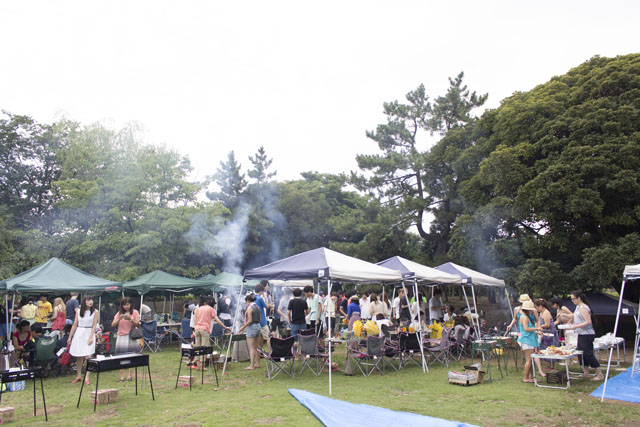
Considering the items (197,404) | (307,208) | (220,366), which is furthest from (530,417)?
(307,208)

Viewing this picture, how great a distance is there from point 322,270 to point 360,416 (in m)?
3.08

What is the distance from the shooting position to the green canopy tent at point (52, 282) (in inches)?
380

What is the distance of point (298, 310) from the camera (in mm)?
9398

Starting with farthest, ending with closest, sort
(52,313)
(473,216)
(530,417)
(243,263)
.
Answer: (243,263)
(473,216)
(52,313)
(530,417)

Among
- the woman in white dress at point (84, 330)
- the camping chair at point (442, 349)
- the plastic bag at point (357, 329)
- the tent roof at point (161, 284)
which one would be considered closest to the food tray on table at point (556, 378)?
the camping chair at point (442, 349)

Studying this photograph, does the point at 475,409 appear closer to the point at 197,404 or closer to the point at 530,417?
the point at 530,417

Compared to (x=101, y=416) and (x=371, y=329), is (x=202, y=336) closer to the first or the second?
(x=101, y=416)

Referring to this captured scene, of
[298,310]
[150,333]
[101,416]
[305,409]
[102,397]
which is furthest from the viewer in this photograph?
[150,333]

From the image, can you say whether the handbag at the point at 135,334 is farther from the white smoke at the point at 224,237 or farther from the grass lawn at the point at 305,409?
the white smoke at the point at 224,237

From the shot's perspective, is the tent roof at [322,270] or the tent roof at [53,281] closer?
the tent roof at [322,270]

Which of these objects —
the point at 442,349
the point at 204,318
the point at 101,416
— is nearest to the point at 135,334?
the point at 204,318

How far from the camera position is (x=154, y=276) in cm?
1470

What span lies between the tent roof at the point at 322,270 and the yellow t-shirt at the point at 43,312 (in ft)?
23.5

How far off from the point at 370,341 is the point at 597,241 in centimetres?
1129
